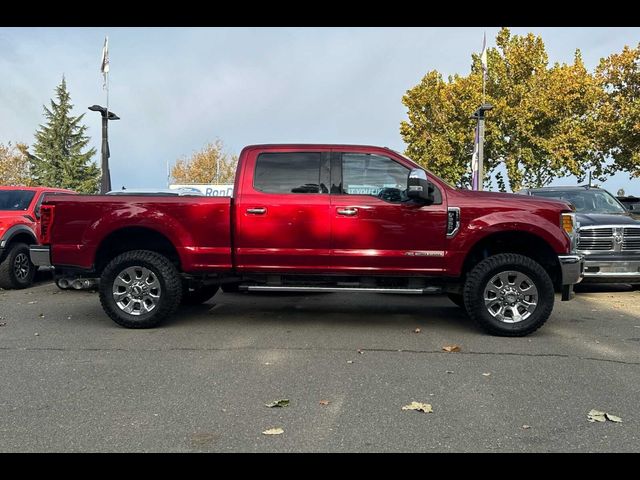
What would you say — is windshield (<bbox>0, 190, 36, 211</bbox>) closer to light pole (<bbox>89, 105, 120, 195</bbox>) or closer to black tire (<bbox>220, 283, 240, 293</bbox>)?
black tire (<bbox>220, 283, 240, 293</bbox>)

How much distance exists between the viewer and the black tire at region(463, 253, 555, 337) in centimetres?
586

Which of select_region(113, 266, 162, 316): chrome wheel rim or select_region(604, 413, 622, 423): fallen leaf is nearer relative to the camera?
select_region(604, 413, 622, 423): fallen leaf

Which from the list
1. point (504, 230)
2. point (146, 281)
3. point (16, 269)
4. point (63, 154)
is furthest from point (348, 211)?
point (63, 154)

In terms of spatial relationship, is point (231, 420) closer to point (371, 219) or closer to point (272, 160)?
point (371, 219)

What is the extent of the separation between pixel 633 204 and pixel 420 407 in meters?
10.1

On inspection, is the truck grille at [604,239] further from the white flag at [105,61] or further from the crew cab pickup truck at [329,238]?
the white flag at [105,61]

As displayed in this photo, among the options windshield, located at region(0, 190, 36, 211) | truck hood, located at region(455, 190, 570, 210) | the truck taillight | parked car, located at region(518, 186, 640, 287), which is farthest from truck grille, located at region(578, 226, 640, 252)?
windshield, located at region(0, 190, 36, 211)

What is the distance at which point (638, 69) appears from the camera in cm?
2636

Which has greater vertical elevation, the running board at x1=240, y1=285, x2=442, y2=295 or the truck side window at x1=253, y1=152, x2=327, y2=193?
the truck side window at x1=253, y1=152, x2=327, y2=193

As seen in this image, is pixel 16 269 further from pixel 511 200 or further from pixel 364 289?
pixel 511 200

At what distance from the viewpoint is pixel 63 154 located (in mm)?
47688

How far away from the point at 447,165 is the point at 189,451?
2871 centimetres

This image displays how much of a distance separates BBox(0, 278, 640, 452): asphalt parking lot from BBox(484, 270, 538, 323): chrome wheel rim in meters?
0.29

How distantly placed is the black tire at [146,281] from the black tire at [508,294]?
134 inches
